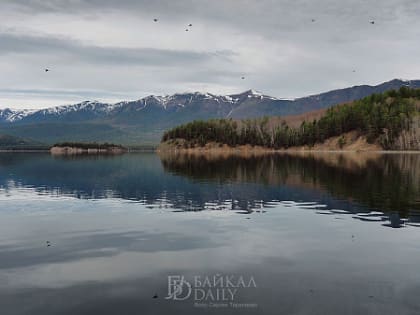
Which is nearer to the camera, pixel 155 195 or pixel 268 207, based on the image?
pixel 268 207

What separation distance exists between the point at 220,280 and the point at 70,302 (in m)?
8.14

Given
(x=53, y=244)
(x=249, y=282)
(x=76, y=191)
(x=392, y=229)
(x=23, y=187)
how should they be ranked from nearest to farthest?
(x=249, y=282), (x=53, y=244), (x=392, y=229), (x=76, y=191), (x=23, y=187)

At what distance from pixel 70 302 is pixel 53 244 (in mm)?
13997

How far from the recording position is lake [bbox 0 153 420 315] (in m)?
21.4

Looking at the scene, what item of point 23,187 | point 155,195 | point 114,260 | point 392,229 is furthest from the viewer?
point 23,187

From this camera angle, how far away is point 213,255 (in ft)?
98.9

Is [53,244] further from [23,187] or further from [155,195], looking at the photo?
[23,187]

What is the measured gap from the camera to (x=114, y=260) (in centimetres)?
2911

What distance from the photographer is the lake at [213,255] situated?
70.2ft

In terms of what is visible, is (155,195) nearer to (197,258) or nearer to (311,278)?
(197,258)

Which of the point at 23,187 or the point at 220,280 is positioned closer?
the point at 220,280

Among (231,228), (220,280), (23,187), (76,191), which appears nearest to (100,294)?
(220,280)

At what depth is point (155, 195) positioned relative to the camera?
66938 millimetres

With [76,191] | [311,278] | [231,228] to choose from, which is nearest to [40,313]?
[311,278]
